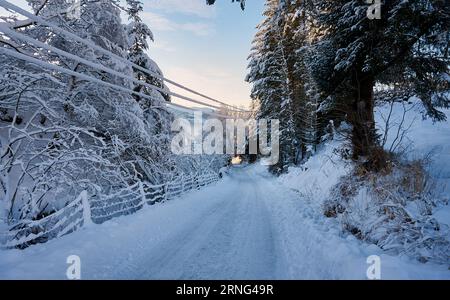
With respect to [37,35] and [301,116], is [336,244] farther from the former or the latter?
[301,116]

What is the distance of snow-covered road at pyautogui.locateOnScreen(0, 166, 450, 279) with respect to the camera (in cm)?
407

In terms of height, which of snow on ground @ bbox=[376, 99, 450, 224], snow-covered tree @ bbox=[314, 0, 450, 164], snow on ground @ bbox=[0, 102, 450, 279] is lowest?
snow on ground @ bbox=[0, 102, 450, 279]

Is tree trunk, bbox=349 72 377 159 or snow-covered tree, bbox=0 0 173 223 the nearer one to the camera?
snow-covered tree, bbox=0 0 173 223

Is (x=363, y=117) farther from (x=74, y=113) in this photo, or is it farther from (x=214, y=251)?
(x=74, y=113)

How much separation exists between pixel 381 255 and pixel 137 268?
4061 millimetres

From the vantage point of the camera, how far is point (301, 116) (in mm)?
22609

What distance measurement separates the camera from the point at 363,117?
28.1ft

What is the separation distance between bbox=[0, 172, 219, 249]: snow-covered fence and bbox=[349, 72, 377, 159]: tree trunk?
7400mm

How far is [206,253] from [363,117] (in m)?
6.52

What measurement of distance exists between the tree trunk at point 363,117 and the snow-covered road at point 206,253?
109 inches

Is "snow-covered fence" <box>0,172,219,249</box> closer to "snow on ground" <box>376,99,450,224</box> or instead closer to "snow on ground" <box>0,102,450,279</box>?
"snow on ground" <box>0,102,450,279</box>

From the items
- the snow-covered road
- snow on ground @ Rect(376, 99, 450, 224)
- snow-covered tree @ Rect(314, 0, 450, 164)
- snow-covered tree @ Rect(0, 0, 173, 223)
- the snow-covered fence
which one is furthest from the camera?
snow-covered tree @ Rect(314, 0, 450, 164)

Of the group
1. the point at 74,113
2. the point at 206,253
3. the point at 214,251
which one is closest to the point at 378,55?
the point at 214,251

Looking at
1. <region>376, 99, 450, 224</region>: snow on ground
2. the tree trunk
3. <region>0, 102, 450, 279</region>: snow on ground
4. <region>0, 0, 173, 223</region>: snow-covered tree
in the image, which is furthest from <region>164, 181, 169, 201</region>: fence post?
<region>376, 99, 450, 224</region>: snow on ground
